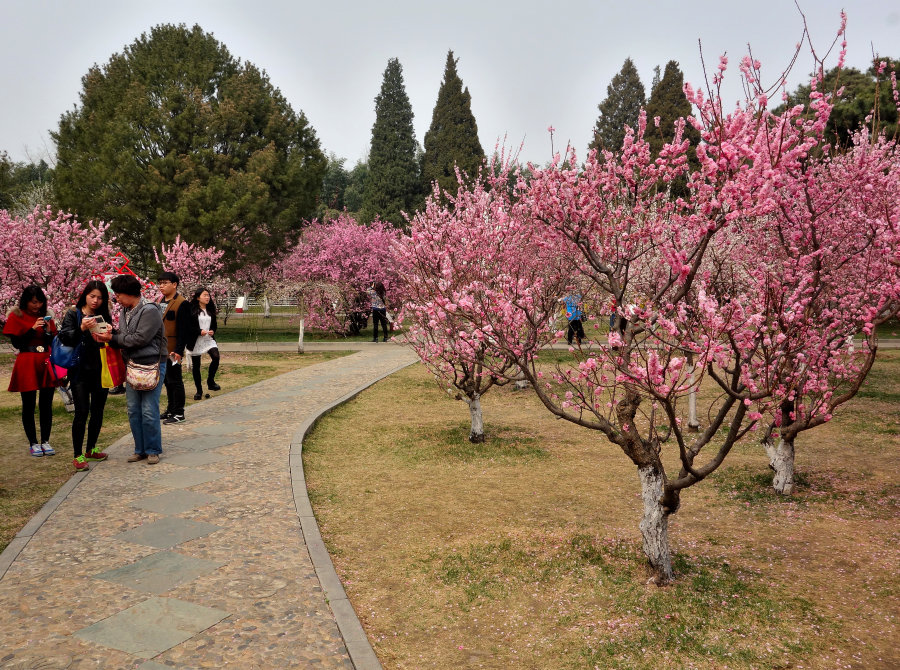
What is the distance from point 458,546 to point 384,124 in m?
45.8

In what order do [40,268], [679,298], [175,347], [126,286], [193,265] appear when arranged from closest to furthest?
[679,298] < [126,286] < [175,347] < [40,268] < [193,265]

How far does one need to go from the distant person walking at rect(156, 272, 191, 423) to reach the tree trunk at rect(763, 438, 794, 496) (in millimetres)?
8419

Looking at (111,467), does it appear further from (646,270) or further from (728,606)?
(646,270)

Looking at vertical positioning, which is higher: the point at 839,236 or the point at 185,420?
the point at 839,236

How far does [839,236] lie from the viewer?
725 centimetres

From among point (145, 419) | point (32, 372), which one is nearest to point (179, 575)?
point (145, 419)

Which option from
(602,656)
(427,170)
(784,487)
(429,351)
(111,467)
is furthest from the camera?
(427,170)

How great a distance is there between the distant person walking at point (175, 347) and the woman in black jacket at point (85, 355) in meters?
2.26

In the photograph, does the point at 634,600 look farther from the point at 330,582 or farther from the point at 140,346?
the point at 140,346

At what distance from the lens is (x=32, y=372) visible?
25.5 ft

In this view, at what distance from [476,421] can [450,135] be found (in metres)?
39.4

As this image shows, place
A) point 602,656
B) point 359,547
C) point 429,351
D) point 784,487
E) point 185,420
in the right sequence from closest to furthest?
point 602,656 < point 359,547 < point 784,487 < point 429,351 < point 185,420

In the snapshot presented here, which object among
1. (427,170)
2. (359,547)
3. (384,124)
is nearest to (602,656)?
(359,547)

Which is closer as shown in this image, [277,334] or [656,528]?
[656,528]
